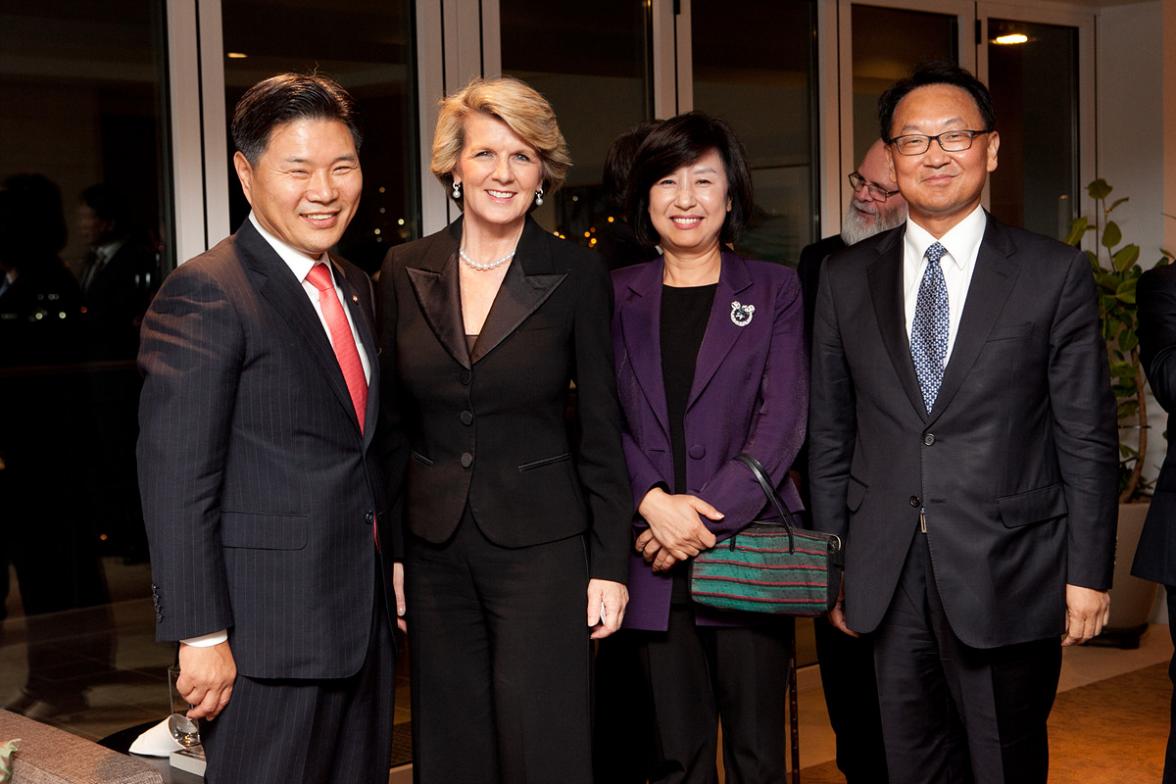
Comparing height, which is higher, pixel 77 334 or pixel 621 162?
pixel 621 162

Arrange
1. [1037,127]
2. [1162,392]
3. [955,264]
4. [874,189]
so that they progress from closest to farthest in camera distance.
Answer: [955,264] → [1162,392] → [874,189] → [1037,127]

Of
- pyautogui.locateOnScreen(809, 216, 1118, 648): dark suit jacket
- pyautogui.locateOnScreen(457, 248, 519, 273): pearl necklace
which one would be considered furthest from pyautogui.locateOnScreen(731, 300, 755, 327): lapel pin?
pyautogui.locateOnScreen(457, 248, 519, 273): pearl necklace

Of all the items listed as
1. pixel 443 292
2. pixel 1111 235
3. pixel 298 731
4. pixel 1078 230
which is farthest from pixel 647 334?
pixel 1111 235

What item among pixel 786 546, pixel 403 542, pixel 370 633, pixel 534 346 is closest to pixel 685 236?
pixel 534 346

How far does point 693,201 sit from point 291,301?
1.00 metres

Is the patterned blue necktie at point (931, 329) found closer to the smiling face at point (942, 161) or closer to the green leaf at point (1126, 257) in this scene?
the smiling face at point (942, 161)

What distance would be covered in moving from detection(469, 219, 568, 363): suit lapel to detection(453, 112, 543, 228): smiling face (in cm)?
9

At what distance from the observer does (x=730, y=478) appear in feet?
9.34

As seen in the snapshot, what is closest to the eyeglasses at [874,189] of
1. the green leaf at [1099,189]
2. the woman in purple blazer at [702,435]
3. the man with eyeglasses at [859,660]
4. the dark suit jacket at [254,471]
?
the man with eyeglasses at [859,660]

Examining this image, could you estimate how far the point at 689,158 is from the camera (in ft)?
9.71

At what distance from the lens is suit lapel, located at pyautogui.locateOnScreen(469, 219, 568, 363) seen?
2709mm

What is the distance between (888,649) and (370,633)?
110cm

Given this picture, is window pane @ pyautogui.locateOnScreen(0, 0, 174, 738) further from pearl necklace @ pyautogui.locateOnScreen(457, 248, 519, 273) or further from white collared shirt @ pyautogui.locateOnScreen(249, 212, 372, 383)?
white collared shirt @ pyautogui.locateOnScreen(249, 212, 372, 383)

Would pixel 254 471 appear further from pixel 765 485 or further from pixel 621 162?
pixel 621 162
